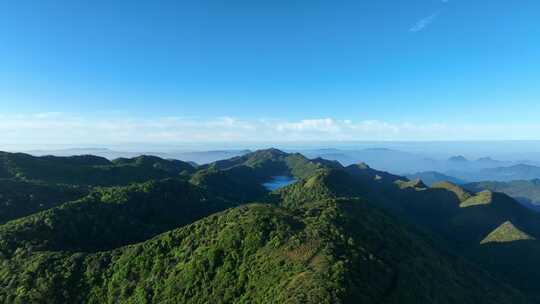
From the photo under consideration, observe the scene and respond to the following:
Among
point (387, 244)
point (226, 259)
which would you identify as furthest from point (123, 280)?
point (387, 244)

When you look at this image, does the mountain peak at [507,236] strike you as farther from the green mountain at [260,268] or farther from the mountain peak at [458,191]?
the green mountain at [260,268]

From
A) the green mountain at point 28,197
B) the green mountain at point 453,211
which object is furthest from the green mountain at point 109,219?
the green mountain at point 453,211

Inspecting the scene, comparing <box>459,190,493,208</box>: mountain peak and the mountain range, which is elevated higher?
the mountain range

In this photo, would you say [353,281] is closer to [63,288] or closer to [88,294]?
[88,294]

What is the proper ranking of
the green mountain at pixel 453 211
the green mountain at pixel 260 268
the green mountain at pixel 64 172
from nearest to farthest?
the green mountain at pixel 260 268 < the green mountain at pixel 453 211 < the green mountain at pixel 64 172

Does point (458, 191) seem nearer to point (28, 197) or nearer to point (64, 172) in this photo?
Result: point (28, 197)

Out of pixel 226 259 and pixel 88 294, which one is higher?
pixel 226 259

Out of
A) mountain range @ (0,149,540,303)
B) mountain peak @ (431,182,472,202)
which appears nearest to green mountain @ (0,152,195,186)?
mountain range @ (0,149,540,303)

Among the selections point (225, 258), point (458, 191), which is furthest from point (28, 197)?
point (458, 191)

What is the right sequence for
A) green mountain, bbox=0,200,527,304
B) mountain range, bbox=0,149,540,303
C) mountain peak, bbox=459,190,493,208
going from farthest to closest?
1. mountain peak, bbox=459,190,493,208
2. mountain range, bbox=0,149,540,303
3. green mountain, bbox=0,200,527,304

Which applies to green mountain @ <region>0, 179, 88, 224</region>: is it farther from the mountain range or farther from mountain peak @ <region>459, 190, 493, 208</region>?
mountain peak @ <region>459, 190, 493, 208</region>

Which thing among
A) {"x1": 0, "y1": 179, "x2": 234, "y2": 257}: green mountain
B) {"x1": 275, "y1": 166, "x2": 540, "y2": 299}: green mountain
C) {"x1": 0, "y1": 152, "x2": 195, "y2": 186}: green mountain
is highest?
{"x1": 0, "y1": 152, "x2": 195, "y2": 186}: green mountain
